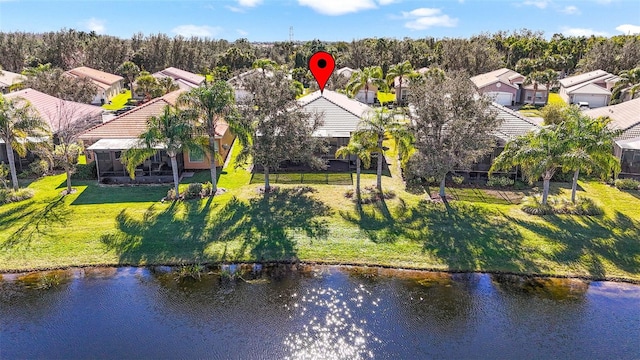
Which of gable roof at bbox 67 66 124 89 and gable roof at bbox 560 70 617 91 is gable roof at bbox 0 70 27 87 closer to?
gable roof at bbox 67 66 124 89

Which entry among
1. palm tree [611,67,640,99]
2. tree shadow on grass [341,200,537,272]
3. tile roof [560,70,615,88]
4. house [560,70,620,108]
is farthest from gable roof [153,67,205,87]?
palm tree [611,67,640,99]

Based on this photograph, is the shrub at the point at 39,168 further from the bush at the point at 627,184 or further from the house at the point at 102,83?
the bush at the point at 627,184

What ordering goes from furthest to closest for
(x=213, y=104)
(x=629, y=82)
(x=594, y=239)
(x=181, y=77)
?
1. (x=181, y=77)
2. (x=629, y=82)
3. (x=213, y=104)
4. (x=594, y=239)

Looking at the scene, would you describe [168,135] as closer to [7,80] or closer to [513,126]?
[513,126]

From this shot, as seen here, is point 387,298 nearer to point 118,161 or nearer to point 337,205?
point 337,205

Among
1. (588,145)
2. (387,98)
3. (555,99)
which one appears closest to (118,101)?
(387,98)

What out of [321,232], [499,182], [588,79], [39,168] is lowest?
[321,232]

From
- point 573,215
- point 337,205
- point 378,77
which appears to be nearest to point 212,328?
point 337,205
